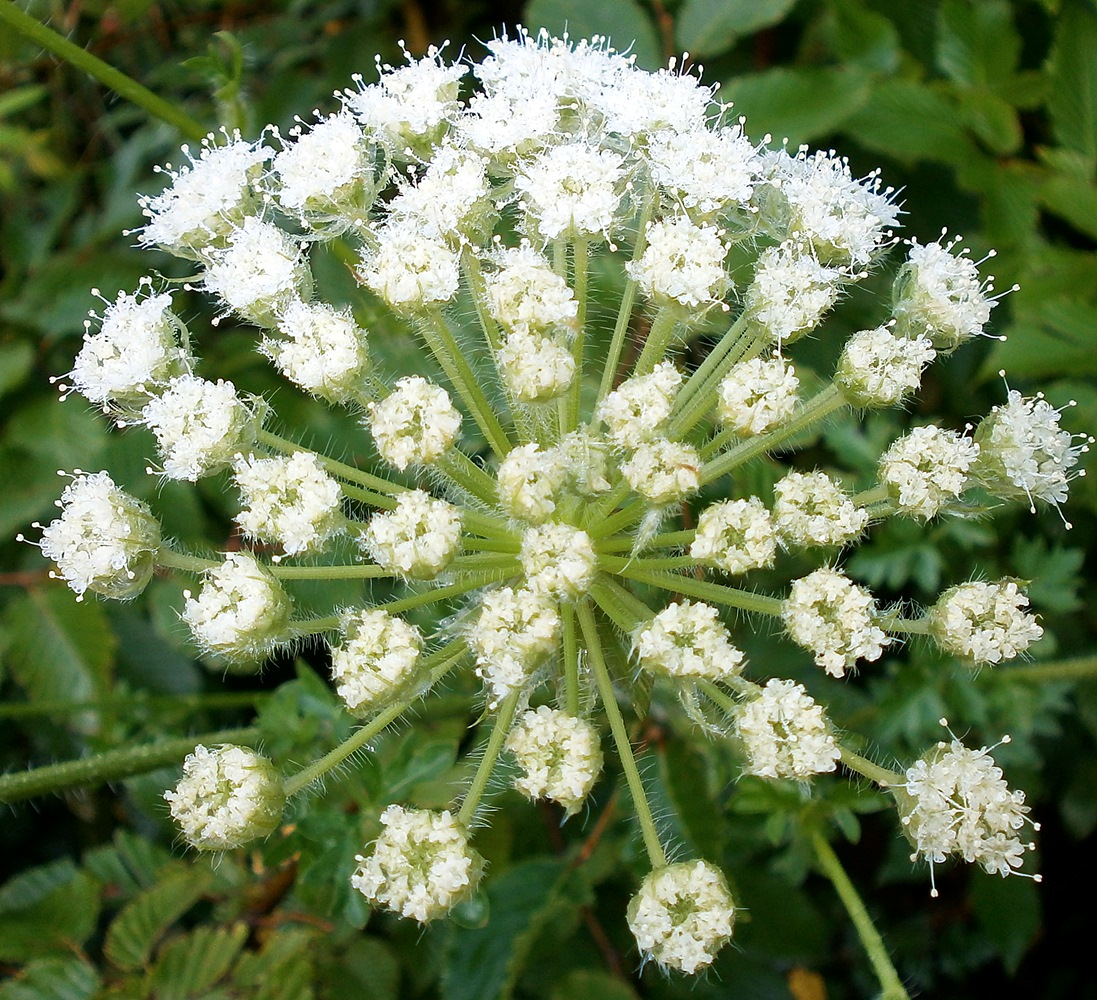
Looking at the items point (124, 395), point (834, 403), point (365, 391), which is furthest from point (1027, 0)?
point (124, 395)

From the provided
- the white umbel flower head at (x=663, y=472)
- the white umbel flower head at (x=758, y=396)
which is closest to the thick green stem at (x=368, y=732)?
the white umbel flower head at (x=663, y=472)

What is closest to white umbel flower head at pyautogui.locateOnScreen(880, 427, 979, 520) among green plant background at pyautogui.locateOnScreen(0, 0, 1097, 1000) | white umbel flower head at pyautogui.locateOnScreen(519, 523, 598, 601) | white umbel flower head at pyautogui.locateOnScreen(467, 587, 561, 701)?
green plant background at pyautogui.locateOnScreen(0, 0, 1097, 1000)

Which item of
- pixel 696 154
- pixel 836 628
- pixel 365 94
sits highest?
pixel 365 94

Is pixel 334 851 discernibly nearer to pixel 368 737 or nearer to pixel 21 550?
pixel 368 737

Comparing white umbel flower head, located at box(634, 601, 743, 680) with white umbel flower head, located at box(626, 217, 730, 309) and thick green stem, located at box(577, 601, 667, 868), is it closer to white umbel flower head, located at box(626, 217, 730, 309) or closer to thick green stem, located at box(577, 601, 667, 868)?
thick green stem, located at box(577, 601, 667, 868)

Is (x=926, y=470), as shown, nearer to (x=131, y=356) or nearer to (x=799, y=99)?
(x=799, y=99)

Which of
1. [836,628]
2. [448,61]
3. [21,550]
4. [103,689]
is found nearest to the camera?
[836,628]
